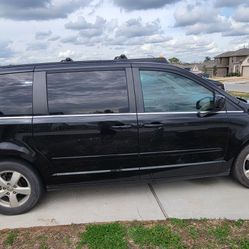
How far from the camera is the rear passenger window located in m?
4.11

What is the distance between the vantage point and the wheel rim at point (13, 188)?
13.5 feet

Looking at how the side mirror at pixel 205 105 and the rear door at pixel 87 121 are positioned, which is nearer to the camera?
the rear door at pixel 87 121

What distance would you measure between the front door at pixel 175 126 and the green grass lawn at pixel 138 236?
804 mm

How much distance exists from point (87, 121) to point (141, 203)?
1199mm

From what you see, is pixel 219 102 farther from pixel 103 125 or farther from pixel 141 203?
pixel 141 203

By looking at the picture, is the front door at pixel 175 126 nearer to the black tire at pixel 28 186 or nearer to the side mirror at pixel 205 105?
the side mirror at pixel 205 105

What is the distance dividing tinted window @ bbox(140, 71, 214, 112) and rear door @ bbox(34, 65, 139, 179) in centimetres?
21

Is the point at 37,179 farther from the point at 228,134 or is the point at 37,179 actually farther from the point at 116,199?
the point at 228,134

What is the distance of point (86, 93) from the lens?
4152 mm

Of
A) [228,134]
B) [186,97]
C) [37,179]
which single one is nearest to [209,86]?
[186,97]

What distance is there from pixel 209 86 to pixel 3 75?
2461 millimetres

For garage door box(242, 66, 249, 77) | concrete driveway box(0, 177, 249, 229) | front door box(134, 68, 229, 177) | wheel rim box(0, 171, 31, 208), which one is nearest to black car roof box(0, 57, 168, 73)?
front door box(134, 68, 229, 177)

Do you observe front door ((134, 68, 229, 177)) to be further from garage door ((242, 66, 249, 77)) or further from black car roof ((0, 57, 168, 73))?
garage door ((242, 66, 249, 77))

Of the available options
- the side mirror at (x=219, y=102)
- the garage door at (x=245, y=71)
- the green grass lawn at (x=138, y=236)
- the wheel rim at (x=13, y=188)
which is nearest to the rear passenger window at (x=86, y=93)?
the wheel rim at (x=13, y=188)
